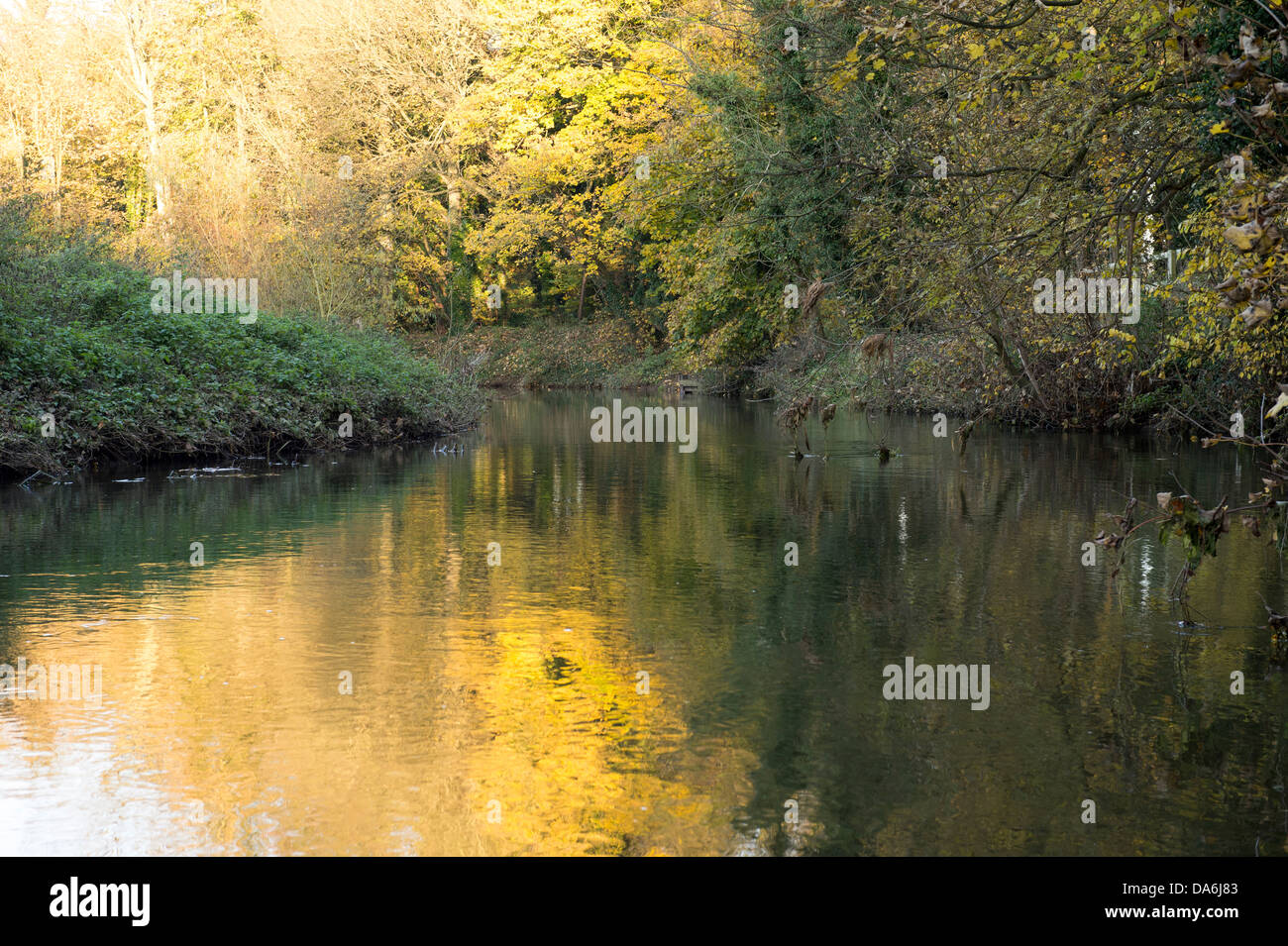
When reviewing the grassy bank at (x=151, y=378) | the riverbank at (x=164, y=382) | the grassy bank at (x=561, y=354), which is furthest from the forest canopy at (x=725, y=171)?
the riverbank at (x=164, y=382)

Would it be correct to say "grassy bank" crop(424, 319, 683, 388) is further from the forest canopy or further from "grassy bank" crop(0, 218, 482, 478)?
"grassy bank" crop(0, 218, 482, 478)

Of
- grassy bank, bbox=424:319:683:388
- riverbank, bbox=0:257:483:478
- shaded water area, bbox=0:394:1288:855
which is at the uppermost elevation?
grassy bank, bbox=424:319:683:388

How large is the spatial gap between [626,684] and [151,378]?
1483cm

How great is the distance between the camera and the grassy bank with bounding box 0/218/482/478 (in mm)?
18891

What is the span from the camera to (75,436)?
19.1 m

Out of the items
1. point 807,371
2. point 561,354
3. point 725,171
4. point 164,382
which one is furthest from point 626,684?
point 561,354

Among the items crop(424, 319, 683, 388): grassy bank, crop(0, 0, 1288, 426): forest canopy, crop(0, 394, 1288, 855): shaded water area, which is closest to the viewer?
crop(0, 394, 1288, 855): shaded water area

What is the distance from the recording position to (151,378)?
20703 mm

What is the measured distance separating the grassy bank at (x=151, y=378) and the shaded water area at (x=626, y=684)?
319 centimetres

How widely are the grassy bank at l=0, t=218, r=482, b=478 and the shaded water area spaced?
3191 mm

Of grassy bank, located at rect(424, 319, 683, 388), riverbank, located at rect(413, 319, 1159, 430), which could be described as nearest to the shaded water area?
riverbank, located at rect(413, 319, 1159, 430)

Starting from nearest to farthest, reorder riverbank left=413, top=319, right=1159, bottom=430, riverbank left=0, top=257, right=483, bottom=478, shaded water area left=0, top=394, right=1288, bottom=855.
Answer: shaded water area left=0, top=394, right=1288, bottom=855
riverbank left=0, top=257, right=483, bottom=478
riverbank left=413, top=319, right=1159, bottom=430

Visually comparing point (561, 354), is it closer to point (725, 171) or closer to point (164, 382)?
point (725, 171)
